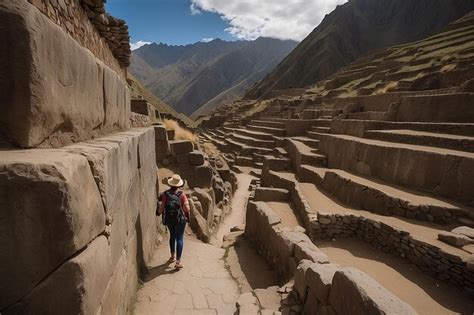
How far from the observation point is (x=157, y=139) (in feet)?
30.9

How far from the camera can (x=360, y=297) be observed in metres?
2.50

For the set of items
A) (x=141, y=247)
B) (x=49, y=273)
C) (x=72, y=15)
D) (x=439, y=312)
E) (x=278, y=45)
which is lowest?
(x=439, y=312)

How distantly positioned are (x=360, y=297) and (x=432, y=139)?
6396 millimetres

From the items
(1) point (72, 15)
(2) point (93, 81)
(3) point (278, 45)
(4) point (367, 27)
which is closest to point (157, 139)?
(1) point (72, 15)

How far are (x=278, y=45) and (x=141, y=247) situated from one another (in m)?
215

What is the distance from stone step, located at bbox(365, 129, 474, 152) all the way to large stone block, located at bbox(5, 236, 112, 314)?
793 cm

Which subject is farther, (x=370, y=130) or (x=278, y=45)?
(x=278, y=45)

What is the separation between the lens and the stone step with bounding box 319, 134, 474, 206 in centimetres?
569

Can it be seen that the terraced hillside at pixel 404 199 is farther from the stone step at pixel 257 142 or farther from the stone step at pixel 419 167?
the stone step at pixel 257 142

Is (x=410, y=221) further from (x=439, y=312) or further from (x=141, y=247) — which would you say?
(x=141, y=247)

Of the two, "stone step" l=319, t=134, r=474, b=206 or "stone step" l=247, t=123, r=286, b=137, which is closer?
"stone step" l=319, t=134, r=474, b=206

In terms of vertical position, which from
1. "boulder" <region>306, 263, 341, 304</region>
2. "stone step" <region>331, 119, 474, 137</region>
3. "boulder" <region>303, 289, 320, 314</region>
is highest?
"stone step" <region>331, 119, 474, 137</region>

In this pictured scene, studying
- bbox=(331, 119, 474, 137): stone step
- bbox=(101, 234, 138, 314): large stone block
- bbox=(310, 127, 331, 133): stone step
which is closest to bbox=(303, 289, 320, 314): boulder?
bbox=(101, 234, 138, 314): large stone block

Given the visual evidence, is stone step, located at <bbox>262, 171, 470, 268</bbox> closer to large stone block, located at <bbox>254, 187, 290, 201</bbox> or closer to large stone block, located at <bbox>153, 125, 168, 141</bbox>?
large stone block, located at <bbox>254, 187, 290, 201</bbox>
